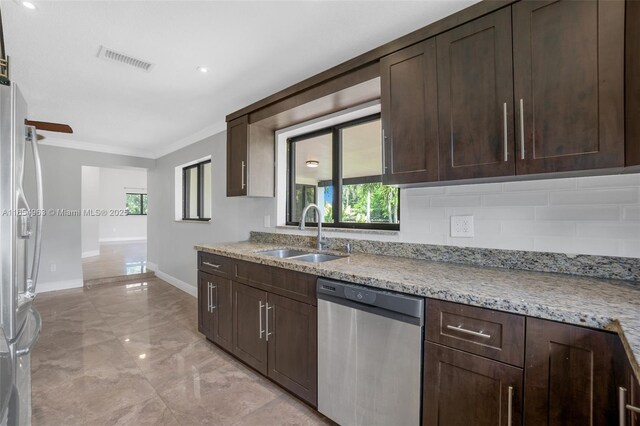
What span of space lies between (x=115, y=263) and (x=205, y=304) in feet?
17.4

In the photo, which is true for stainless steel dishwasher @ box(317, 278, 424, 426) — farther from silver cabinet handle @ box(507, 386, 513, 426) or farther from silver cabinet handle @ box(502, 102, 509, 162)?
silver cabinet handle @ box(502, 102, 509, 162)

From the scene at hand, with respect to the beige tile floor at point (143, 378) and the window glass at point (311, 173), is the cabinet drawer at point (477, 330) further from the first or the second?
the window glass at point (311, 173)

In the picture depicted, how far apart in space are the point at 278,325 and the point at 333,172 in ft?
4.78

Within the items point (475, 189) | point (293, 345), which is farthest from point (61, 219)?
point (475, 189)

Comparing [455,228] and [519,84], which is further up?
[519,84]

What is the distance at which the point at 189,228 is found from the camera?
4562 millimetres

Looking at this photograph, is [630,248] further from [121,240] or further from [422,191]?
[121,240]

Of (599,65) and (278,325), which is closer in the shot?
(599,65)

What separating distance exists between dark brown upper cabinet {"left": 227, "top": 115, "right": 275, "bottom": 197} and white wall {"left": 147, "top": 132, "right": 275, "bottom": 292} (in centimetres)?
28

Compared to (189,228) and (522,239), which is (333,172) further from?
(189,228)

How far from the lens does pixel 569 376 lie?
966 millimetres

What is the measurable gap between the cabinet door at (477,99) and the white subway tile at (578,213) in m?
0.38

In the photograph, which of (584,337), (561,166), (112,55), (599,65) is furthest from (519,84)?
(112,55)

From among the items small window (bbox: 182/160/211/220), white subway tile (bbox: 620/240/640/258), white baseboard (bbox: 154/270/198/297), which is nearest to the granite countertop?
white subway tile (bbox: 620/240/640/258)
